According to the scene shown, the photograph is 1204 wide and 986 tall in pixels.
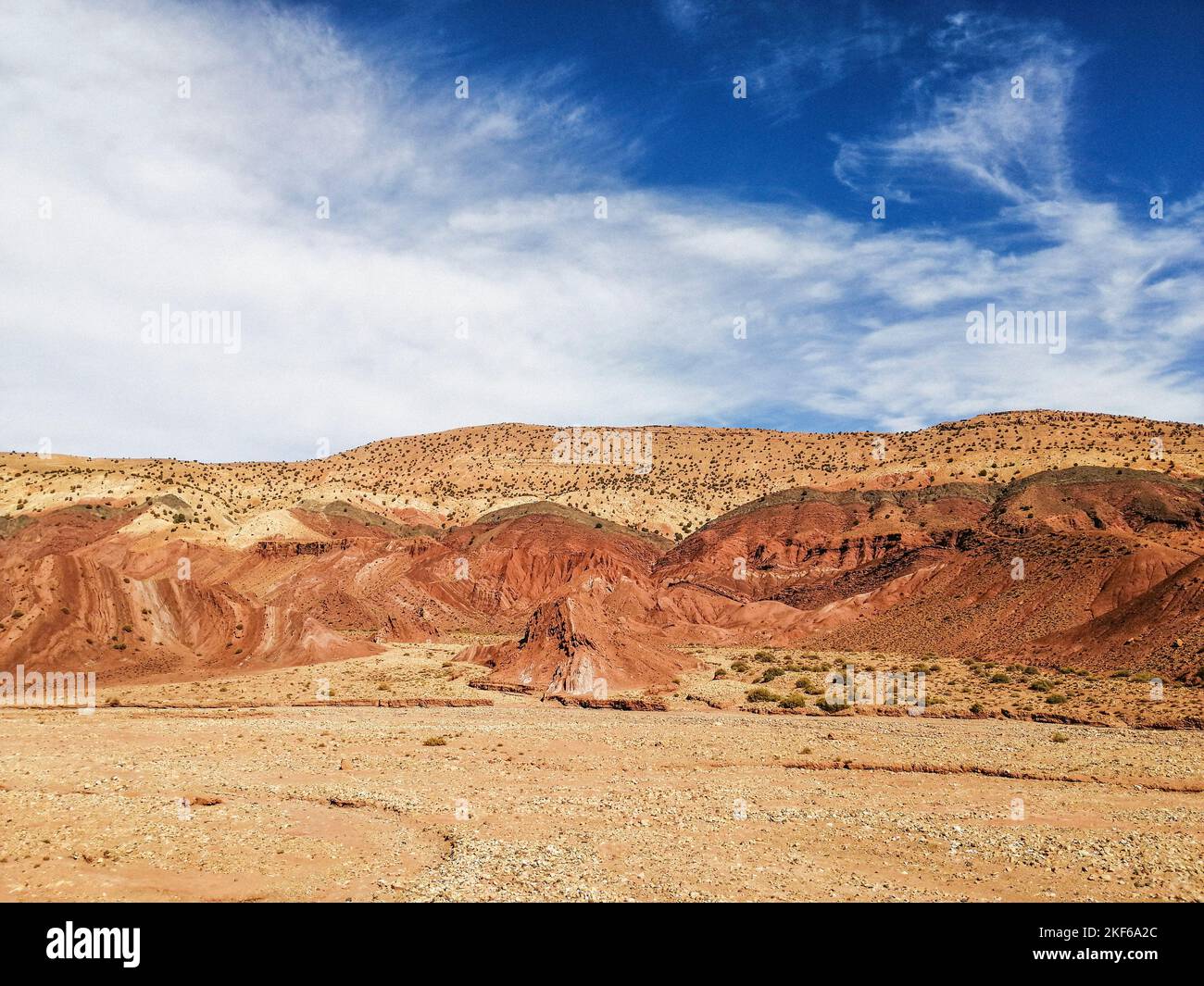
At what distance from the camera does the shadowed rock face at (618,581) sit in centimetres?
3800

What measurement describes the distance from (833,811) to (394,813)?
8300 millimetres

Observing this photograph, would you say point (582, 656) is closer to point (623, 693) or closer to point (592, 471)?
point (623, 693)

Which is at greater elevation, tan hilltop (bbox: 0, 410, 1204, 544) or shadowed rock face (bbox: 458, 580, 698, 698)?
tan hilltop (bbox: 0, 410, 1204, 544)

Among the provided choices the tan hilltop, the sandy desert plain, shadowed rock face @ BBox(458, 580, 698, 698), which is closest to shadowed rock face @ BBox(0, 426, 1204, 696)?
shadowed rock face @ BBox(458, 580, 698, 698)

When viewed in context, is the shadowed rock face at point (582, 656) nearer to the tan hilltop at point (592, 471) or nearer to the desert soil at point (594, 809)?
the desert soil at point (594, 809)

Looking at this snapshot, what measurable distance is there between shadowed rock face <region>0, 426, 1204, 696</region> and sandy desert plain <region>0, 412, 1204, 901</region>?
282 mm

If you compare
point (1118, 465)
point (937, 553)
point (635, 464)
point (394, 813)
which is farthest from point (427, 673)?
point (635, 464)

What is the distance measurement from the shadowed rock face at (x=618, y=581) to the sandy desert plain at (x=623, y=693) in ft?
0.93

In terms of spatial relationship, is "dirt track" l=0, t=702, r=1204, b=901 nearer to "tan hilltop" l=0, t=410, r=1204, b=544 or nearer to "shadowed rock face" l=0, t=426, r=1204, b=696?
"shadowed rock face" l=0, t=426, r=1204, b=696

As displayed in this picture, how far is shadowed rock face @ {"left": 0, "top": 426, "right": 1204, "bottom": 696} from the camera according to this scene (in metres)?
38.0

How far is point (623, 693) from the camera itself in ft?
114

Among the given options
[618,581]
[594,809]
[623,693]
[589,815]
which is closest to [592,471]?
[618,581]

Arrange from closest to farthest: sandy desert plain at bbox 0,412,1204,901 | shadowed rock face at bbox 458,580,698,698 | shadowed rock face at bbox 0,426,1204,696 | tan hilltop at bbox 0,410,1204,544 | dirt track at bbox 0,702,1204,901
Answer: dirt track at bbox 0,702,1204,901 → sandy desert plain at bbox 0,412,1204,901 → shadowed rock face at bbox 458,580,698,698 → shadowed rock face at bbox 0,426,1204,696 → tan hilltop at bbox 0,410,1204,544

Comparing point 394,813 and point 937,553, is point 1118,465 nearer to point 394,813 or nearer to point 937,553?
point 937,553
